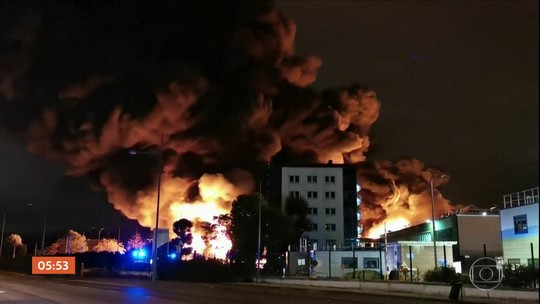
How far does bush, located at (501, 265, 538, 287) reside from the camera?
26.0 m

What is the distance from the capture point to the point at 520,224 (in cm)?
4456

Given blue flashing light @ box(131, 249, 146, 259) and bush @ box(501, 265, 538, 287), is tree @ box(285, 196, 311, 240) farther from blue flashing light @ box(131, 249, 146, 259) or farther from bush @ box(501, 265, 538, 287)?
bush @ box(501, 265, 538, 287)

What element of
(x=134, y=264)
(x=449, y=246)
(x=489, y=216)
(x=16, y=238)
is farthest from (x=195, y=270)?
(x=16, y=238)

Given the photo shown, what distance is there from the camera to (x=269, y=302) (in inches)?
867

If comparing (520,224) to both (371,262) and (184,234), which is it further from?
(184,234)

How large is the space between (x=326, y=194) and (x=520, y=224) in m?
54.4

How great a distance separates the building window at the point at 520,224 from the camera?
1719 inches

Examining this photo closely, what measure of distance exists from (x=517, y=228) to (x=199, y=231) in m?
47.1

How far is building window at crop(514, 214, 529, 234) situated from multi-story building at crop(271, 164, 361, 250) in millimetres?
50348

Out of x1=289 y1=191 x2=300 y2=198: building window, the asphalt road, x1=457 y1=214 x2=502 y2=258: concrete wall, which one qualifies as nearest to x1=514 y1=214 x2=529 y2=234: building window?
the asphalt road

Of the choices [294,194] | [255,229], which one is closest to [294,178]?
[294,194]
